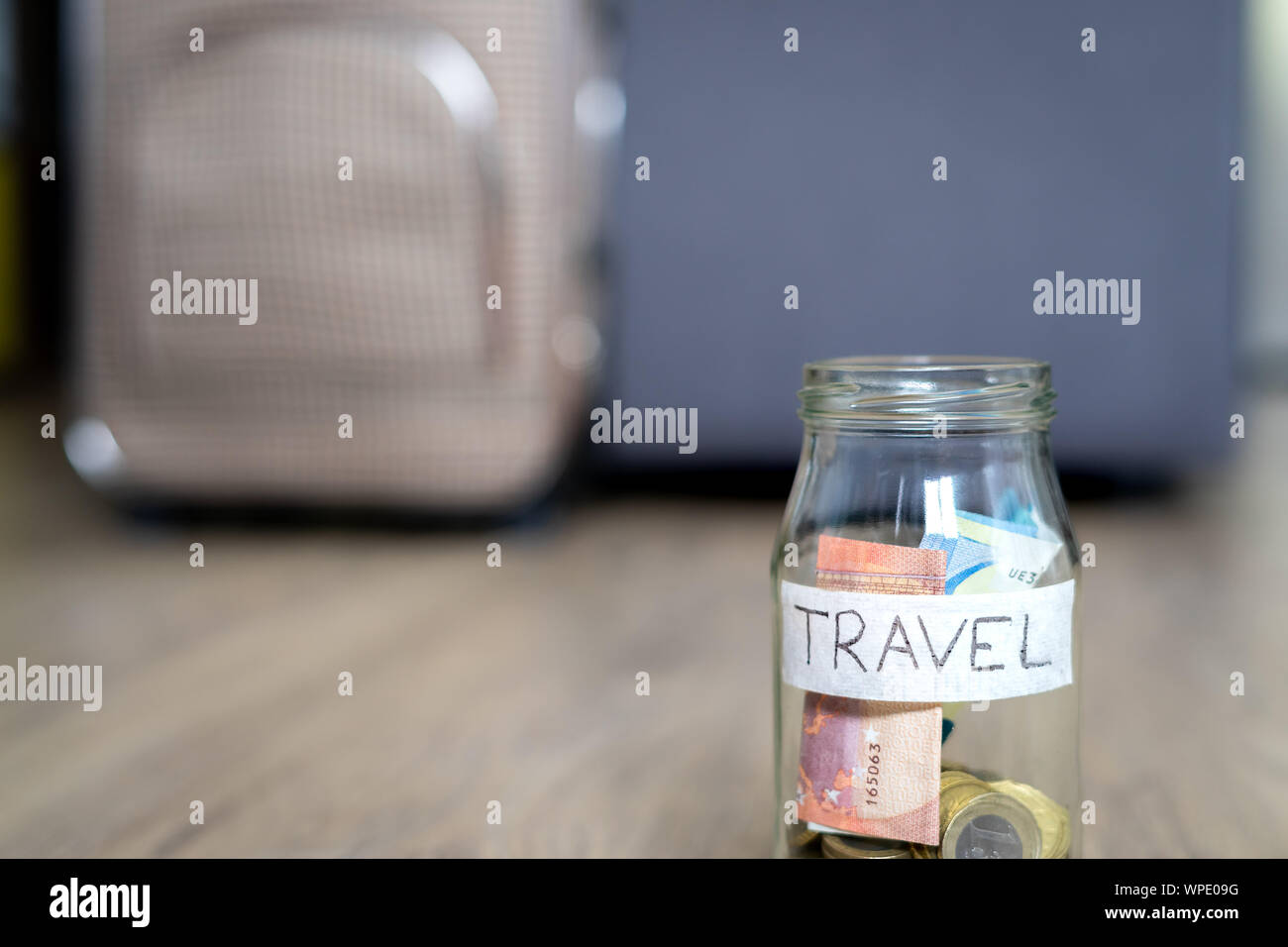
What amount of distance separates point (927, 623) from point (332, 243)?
99 centimetres

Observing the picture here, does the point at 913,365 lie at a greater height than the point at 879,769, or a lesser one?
greater

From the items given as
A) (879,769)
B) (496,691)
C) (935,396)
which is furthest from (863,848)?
(496,691)

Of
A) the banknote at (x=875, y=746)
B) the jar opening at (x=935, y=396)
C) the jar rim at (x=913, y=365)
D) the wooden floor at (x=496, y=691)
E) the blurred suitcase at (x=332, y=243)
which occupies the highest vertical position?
the blurred suitcase at (x=332, y=243)

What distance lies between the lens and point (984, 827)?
373mm

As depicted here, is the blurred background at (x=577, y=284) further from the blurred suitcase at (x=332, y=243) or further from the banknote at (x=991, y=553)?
the banknote at (x=991, y=553)

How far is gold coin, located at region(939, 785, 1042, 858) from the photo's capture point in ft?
1.22

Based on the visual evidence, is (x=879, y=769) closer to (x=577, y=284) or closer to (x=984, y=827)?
(x=984, y=827)

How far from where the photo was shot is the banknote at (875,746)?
368mm

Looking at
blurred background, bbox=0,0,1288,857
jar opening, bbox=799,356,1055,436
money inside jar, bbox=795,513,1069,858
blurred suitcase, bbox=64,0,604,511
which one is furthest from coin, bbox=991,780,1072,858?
blurred suitcase, bbox=64,0,604,511

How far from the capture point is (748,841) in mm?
464

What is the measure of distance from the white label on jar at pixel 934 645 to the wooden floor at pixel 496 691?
12 centimetres

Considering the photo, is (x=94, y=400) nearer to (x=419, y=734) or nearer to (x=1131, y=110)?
(x=419, y=734)

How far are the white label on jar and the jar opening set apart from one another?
0.06 metres

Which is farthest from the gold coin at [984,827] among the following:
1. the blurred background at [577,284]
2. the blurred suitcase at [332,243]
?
the blurred suitcase at [332,243]
